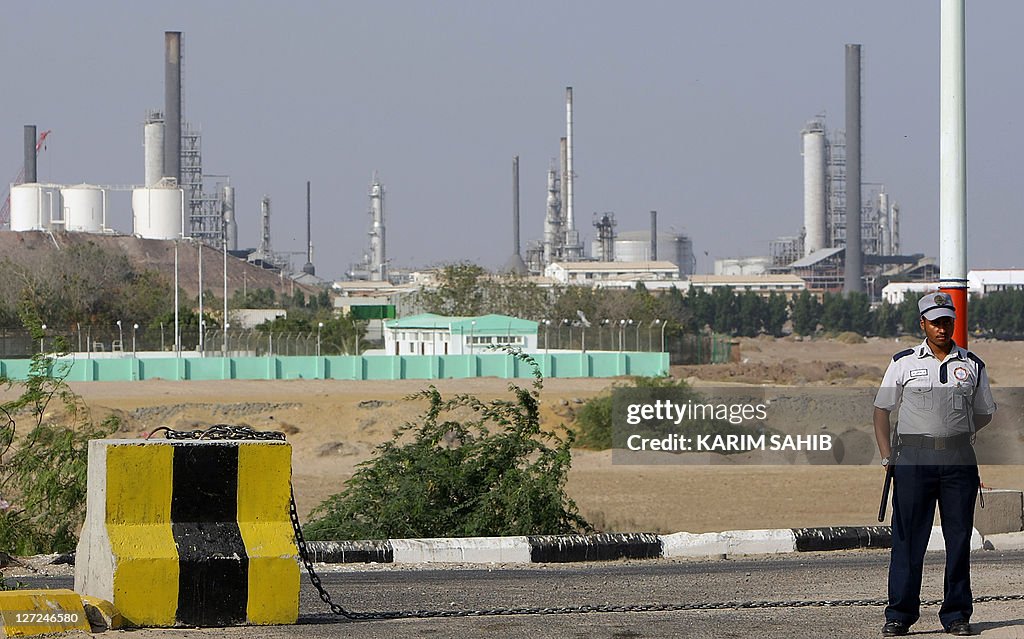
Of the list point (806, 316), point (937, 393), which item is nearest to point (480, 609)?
point (937, 393)

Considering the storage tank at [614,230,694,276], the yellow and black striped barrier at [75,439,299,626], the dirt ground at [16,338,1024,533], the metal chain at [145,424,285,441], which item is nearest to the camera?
the yellow and black striped barrier at [75,439,299,626]

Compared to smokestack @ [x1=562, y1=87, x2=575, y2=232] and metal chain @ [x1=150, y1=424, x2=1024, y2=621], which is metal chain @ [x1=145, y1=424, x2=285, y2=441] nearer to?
metal chain @ [x1=150, y1=424, x2=1024, y2=621]

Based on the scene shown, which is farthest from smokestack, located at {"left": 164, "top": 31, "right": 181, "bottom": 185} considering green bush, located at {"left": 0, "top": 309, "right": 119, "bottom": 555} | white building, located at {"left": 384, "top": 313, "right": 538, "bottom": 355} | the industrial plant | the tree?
green bush, located at {"left": 0, "top": 309, "right": 119, "bottom": 555}

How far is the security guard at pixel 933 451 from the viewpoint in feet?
20.5

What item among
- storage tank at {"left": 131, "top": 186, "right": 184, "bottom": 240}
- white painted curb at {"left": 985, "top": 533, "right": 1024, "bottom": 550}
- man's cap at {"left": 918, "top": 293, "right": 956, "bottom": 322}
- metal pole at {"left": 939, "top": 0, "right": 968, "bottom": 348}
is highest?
storage tank at {"left": 131, "top": 186, "right": 184, "bottom": 240}

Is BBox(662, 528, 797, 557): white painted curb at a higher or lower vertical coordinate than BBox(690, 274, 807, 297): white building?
lower

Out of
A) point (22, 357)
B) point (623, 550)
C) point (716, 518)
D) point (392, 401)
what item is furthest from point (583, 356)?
point (623, 550)

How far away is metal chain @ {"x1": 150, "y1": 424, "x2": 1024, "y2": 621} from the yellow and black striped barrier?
0.17m

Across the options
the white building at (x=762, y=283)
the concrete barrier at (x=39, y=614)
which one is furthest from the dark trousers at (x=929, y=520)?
the white building at (x=762, y=283)

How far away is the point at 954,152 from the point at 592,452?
20.9 metres

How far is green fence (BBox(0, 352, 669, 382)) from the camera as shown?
55.8m

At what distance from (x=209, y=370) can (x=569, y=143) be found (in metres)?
106

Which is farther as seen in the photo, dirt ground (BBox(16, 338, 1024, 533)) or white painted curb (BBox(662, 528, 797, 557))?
dirt ground (BBox(16, 338, 1024, 533))

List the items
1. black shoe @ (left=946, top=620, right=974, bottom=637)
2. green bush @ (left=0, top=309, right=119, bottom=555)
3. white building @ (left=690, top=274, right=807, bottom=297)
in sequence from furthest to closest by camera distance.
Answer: white building @ (left=690, top=274, right=807, bottom=297), green bush @ (left=0, top=309, right=119, bottom=555), black shoe @ (left=946, top=620, right=974, bottom=637)
